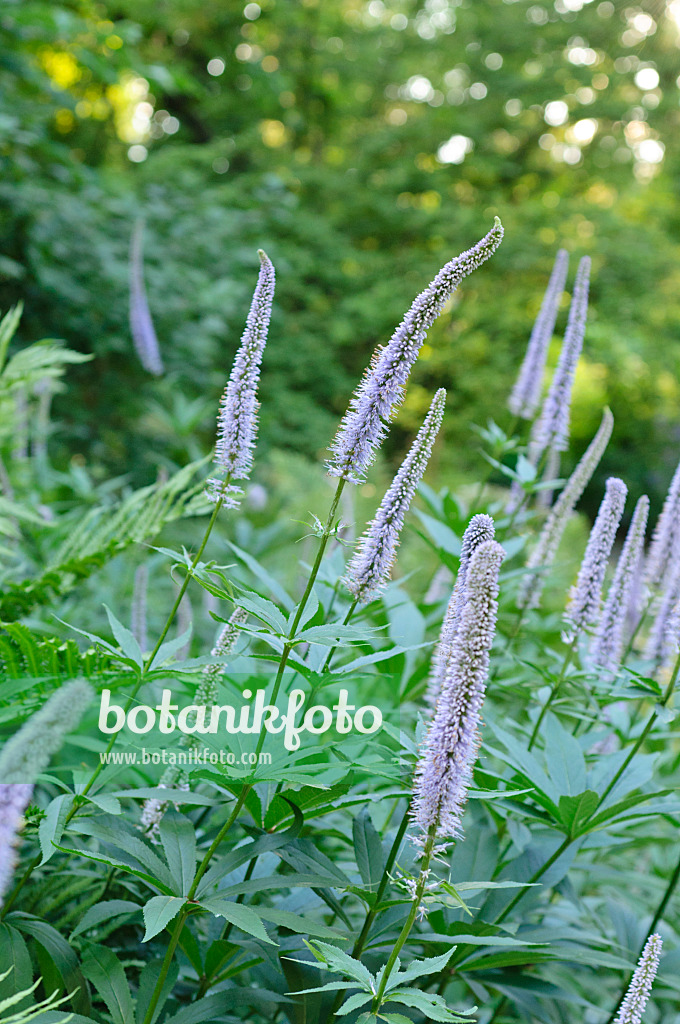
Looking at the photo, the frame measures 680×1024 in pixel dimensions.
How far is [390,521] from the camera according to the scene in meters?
1.33

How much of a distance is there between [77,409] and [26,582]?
14.7 ft

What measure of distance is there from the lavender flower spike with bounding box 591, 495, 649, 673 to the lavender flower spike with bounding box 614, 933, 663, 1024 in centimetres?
74

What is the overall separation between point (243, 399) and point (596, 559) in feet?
3.01

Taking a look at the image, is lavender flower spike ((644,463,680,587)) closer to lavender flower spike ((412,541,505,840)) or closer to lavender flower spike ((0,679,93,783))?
lavender flower spike ((412,541,505,840))

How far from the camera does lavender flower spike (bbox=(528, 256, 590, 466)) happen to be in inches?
88.1

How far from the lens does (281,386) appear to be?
1122 cm

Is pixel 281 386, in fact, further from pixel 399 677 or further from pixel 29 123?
pixel 399 677

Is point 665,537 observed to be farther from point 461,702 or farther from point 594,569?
point 461,702

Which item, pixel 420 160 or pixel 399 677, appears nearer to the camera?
pixel 399 677

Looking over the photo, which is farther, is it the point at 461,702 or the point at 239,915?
the point at 239,915

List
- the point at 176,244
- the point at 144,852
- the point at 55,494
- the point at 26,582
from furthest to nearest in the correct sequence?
the point at 176,244, the point at 55,494, the point at 26,582, the point at 144,852

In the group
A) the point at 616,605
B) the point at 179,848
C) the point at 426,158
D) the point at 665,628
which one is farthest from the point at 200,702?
the point at 426,158

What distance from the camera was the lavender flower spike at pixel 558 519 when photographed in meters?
2.00

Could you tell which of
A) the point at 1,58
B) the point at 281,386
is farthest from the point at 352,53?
the point at 1,58
